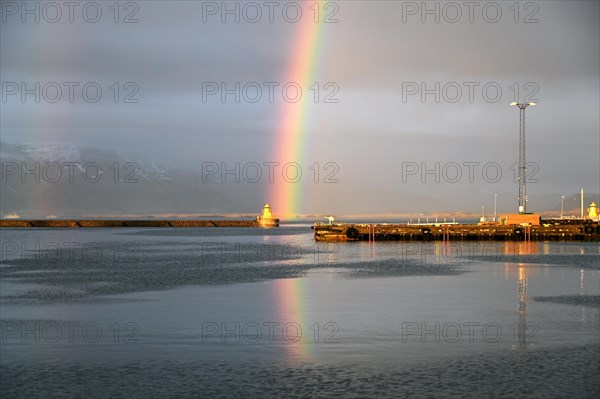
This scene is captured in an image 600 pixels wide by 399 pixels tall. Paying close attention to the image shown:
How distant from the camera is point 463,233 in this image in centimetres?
12169

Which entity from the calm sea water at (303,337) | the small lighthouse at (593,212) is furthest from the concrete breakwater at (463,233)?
the calm sea water at (303,337)

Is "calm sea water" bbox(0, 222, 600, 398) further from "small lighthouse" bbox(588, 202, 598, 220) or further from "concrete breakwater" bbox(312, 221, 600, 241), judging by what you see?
"small lighthouse" bbox(588, 202, 598, 220)

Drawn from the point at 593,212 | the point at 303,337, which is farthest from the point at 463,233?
the point at 303,337

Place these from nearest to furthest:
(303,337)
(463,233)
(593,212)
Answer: (303,337)
(463,233)
(593,212)

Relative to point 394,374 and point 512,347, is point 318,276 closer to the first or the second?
point 512,347

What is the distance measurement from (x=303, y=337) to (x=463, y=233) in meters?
98.5

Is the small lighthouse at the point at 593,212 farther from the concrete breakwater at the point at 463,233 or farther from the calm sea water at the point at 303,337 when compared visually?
the calm sea water at the point at 303,337

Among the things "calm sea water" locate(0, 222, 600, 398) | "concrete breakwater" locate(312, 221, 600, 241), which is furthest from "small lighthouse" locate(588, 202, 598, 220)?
"calm sea water" locate(0, 222, 600, 398)

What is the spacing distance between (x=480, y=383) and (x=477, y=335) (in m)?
7.46

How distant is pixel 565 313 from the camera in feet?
105

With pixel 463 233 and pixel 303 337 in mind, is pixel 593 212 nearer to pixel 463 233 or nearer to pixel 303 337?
pixel 463 233

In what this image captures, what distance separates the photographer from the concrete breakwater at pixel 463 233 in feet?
389

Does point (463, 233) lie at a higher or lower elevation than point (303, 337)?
higher

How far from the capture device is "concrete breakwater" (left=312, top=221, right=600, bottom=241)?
11869 centimetres
